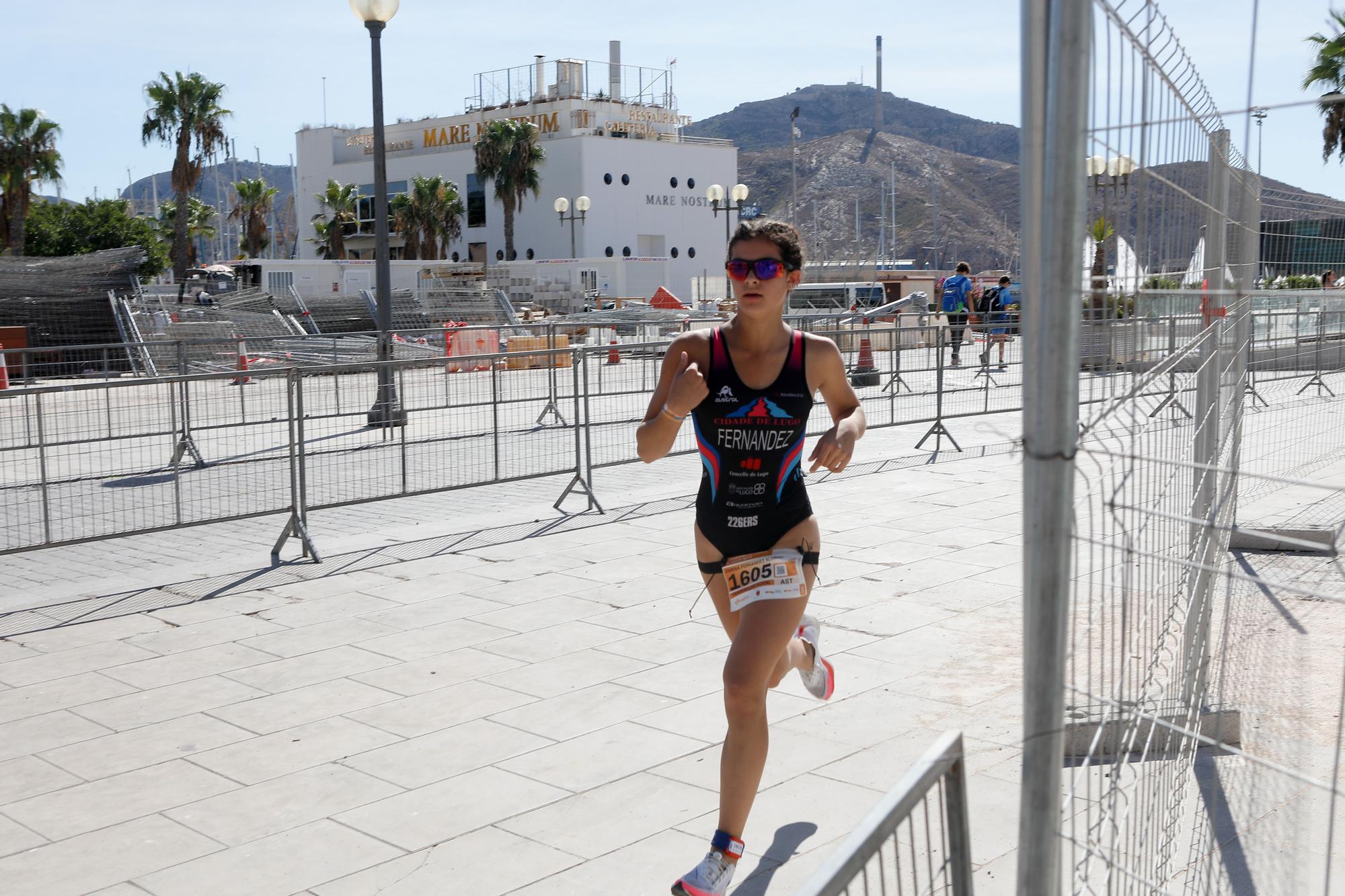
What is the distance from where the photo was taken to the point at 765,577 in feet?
12.9

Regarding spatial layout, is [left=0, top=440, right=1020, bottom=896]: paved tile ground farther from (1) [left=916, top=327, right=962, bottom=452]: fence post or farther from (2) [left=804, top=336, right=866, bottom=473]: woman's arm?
(1) [left=916, top=327, right=962, bottom=452]: fence post

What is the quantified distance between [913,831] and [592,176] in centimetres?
7468

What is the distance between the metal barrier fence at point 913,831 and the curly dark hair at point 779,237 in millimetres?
2179

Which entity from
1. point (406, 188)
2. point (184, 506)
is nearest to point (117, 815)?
point (184, 506)

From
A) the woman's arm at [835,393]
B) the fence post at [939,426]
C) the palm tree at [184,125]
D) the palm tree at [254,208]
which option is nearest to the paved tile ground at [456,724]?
the woman's arm at [835,393]

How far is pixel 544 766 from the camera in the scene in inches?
191

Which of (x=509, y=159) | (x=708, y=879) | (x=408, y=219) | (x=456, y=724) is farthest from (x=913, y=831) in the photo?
(x=408, y=219)

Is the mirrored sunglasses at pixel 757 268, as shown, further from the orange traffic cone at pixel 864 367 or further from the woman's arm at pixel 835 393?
the orange traffic cone at pixel 864 367

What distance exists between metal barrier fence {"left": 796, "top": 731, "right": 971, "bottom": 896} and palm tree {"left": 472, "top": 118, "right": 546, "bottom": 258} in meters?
71.1

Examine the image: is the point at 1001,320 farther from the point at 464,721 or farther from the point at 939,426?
the point at 464,721

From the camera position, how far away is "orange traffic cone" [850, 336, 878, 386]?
1897cm

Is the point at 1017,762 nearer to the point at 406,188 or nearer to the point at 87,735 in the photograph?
the point at 87,735

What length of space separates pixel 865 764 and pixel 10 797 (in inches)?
127

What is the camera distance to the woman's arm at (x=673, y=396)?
153 inches
